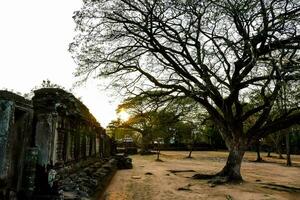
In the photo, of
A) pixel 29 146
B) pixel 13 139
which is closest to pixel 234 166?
pixel 29 146

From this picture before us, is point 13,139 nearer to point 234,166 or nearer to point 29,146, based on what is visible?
point 29,146

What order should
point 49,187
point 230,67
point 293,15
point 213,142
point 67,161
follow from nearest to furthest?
point 49,187, point 67,161, point 293,15, point 230,67, point 213,142

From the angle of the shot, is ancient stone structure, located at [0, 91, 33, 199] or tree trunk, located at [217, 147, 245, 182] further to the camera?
tree trunk, located at [217, 147, 245, 182]

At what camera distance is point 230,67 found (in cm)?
1441

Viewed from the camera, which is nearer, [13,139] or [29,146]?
[13,139]

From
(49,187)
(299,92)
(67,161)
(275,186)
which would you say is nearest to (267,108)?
(299,92)

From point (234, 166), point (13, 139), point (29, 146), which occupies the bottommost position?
point (234, 166)

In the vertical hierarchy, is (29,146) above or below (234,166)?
above

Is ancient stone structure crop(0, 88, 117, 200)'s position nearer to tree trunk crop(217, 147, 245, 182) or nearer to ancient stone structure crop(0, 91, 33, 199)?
ancient stone structure crop(0, 91, 33, 199)

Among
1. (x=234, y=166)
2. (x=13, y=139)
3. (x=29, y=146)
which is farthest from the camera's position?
(x=234, y=166)

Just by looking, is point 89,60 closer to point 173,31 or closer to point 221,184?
point 173,31

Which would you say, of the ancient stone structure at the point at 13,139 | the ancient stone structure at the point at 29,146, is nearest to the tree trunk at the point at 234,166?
the ancient stone structure at the point at 29,146

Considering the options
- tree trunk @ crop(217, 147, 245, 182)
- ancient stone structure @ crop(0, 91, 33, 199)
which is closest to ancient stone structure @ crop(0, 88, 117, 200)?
ancient stone structure @ crop(0, 91, 33, 199)

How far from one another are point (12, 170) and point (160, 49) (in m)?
10.3
